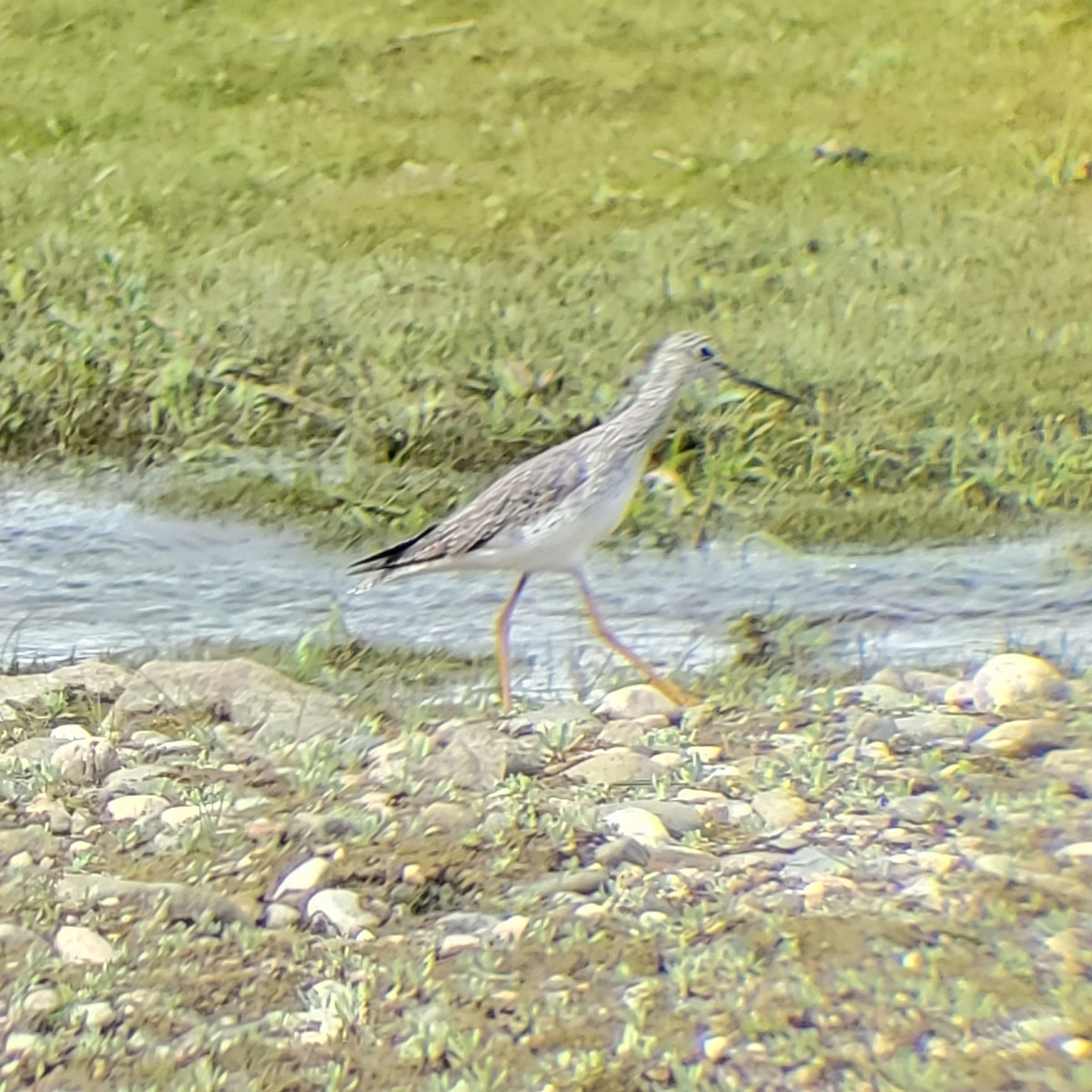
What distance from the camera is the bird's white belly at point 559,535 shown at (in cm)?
230

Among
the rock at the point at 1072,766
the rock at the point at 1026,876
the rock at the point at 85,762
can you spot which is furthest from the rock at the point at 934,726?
the rock at the point at 85,762

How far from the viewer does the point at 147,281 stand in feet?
8.19

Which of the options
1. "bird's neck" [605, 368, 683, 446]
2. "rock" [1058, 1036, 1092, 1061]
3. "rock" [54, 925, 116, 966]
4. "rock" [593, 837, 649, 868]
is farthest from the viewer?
"bird's neck" [605, 368, 683, 446]

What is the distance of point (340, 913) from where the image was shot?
1998mm

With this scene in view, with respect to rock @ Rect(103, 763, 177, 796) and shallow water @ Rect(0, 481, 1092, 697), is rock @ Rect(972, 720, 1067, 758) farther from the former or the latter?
rock @ Rect(103, 763, 177, 796)

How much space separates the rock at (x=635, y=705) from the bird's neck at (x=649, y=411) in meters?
0.33

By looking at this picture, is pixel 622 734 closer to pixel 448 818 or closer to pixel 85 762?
pixel 448 818

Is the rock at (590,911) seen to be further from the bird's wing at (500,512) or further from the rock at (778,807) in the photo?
the bird's wing at (500,512)

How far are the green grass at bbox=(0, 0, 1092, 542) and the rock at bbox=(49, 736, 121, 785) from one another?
1.22 feet

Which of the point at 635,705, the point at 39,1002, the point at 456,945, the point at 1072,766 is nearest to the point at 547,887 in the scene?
the point at 456,945

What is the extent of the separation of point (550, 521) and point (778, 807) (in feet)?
1.57

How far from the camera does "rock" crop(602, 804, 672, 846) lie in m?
2.10

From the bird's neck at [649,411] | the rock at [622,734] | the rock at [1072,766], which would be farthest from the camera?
the bird's neck at [649,411]

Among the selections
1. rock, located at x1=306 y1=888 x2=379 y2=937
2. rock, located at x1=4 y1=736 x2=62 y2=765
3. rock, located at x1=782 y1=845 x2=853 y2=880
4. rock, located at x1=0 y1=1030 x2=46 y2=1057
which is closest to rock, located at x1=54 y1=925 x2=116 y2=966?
rock, located at x1=0 y1=1030 x2=46 y2=1057
